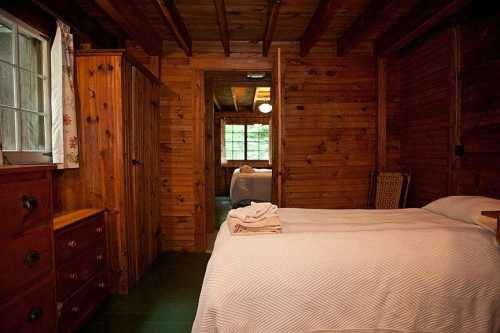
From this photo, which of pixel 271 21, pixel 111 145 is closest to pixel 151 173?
pixel 111 145

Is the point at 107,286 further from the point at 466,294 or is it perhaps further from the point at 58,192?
the point at 466,294

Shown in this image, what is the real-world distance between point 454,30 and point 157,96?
3.02m

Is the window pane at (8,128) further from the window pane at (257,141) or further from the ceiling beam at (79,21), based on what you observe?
the window pane at (257,141)

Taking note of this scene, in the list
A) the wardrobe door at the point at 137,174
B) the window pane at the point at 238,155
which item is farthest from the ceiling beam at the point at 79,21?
the window pane at the point at 238,155

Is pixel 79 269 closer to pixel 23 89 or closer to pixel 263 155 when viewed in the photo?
pixel 23 89

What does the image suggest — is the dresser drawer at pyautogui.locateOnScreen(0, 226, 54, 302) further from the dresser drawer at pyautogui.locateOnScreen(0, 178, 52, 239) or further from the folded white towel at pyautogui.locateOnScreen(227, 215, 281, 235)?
the folded white towel at pyautogui.locateOnScreen(227, 215, 281, 235)

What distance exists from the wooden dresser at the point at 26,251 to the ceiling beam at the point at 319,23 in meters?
2.33

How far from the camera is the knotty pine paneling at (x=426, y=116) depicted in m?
2.78

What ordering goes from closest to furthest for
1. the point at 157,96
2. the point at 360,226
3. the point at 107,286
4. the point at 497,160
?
the point at 360,226 < the point at 497,160 < the point at 107,286 < the point at 157,96

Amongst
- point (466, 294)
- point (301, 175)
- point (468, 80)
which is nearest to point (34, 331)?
point (466, 294)

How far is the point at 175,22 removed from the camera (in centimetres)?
276

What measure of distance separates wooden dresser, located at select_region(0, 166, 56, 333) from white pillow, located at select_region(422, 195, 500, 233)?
2477 millimetres

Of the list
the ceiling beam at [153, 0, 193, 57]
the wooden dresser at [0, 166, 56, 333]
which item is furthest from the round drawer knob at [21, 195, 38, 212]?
the ceiling beam at [153, 0, 193, 57]

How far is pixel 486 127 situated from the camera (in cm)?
232
